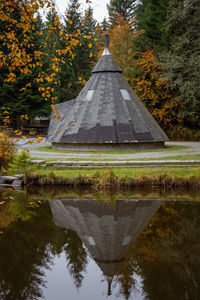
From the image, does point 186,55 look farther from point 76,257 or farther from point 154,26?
point 76,257

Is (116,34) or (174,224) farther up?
(116,34)

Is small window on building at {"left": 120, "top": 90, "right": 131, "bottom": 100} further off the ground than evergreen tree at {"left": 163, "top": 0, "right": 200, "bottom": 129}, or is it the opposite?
evergreen tree at {"left": 163, "top": 0, "right": 200, "bottom": 129}

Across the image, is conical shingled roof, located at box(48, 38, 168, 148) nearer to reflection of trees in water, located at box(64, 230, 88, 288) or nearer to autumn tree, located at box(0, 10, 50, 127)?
reflection of trees in water, located at box(64, 230, 88, 288)

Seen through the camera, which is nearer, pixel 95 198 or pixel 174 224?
pixel 174 224

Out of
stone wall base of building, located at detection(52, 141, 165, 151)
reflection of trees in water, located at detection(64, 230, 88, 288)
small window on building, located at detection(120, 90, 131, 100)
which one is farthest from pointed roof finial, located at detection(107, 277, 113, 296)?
small window on building, located at detection(120, 90, 131, 100)

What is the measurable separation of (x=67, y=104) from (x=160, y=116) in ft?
28.1

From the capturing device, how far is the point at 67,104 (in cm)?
2281

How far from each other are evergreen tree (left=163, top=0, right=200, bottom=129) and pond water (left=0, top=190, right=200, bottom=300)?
568 inches

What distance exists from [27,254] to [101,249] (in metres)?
1.29

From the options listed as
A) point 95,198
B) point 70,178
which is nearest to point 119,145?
Answer: point 70,178

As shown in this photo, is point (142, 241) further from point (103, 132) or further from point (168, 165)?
point (103, 132)

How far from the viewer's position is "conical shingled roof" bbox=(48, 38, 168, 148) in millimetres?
17156

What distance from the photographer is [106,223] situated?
23.0 feet

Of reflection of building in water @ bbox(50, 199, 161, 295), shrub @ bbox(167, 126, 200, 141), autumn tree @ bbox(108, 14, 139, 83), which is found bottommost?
shrub @ bbox(167, 126, 200, 141)
